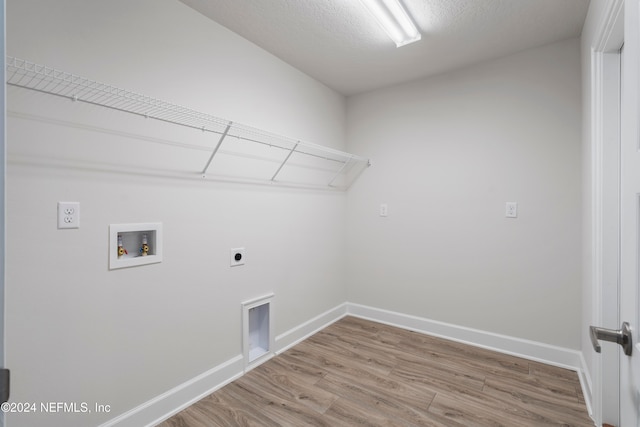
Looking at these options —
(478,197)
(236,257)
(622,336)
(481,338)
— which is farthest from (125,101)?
(481,338)

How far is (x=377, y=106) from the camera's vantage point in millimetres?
3031

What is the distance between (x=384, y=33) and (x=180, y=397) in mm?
2643

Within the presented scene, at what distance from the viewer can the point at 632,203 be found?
2.26 ft

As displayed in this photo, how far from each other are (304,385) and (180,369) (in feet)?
2.57

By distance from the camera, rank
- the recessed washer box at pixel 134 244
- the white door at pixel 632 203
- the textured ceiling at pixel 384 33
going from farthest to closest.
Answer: the textured ceiling at pixel 384 33 → the recessed washer box at pixel 134 244 → the white door at pixel 632 203

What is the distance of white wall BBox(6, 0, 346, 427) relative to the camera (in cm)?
125

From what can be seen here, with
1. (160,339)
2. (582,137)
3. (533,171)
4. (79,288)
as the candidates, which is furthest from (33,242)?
(582,137)

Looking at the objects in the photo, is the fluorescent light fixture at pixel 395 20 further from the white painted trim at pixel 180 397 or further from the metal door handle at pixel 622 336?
the white painted trim at pixel 180 397

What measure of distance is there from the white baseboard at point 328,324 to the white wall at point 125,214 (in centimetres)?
6

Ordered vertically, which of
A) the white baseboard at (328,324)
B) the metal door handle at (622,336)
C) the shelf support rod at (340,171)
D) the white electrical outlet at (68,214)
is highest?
the shelf support rod at (340,171)

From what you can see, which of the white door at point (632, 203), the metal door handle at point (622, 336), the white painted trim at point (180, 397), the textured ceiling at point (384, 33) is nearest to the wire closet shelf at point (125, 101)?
the textured ceiling at point (384, 33)

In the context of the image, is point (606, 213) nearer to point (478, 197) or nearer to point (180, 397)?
point (478, 197)

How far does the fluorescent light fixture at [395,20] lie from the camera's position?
1.73m

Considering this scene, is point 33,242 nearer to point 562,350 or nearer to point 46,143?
point 46,143
